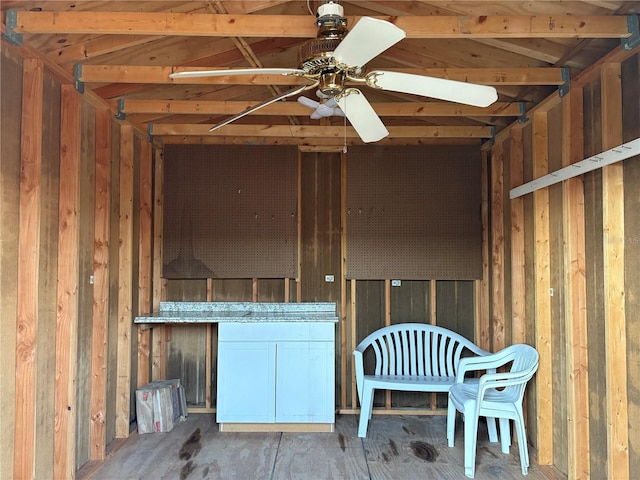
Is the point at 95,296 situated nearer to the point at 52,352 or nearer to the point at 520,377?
the point at 52,352

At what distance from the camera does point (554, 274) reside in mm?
3137

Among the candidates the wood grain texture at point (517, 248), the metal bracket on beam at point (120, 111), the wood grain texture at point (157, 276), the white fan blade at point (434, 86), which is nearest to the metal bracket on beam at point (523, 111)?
the wood grain texture at point (517, 248)

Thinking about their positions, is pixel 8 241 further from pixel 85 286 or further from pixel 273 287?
pixel 273 287

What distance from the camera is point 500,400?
10.5ft

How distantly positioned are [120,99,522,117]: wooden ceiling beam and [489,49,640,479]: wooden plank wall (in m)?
0.26

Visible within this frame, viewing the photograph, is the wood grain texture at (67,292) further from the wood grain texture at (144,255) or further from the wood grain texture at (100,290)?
the wood grain texture at (144,255)

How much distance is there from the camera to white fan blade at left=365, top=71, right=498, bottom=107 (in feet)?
5.88

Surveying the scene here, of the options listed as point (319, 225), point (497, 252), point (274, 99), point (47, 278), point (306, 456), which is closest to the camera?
point (274, 99)

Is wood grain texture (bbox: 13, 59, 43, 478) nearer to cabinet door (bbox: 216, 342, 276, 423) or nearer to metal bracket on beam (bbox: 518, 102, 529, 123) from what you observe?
cabinet door (bbox: 216, 342, 276, 423)

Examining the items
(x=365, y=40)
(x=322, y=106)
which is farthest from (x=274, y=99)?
(x=322, y=106)

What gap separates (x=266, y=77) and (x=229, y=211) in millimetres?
1748

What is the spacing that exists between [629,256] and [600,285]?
327mm

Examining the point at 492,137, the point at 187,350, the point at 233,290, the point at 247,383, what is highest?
the point at 492,137

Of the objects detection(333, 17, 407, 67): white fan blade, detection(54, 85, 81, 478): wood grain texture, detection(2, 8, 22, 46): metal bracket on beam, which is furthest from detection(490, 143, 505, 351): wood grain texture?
detection(2, 8, 22, 46): metal bracket on beam
